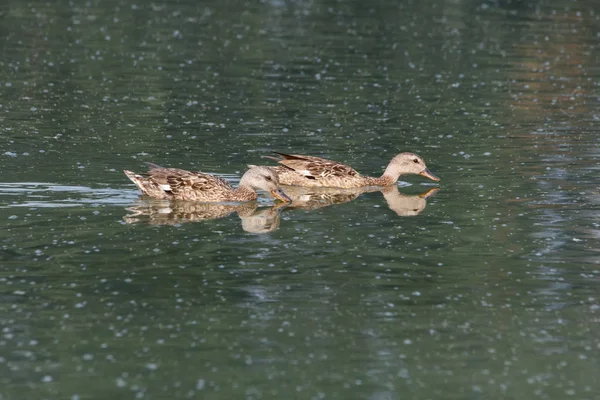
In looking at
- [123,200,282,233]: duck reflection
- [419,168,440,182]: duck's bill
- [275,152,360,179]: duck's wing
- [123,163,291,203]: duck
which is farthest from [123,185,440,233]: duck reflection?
[419,168,440,182]: duck's bill

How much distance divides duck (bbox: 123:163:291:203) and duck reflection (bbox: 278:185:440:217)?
0.71m

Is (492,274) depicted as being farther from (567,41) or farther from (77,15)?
(77,15)

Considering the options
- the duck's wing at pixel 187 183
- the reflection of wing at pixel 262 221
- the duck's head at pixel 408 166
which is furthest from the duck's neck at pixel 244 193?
→ the duck's head at pixel 408 166

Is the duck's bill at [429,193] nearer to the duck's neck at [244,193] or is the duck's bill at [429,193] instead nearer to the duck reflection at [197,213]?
the duck reflection at [197,213]

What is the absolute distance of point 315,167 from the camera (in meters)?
21.9

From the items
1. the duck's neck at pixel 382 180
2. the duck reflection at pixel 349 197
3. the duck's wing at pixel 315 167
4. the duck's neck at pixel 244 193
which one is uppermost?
the duck's wing at pixel 315 167

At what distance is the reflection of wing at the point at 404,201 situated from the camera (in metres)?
20.1

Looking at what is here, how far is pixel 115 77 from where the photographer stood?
33.4 metres

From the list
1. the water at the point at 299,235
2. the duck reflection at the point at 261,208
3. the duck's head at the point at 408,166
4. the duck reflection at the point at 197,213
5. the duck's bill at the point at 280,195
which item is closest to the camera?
the water at the point at 299,235

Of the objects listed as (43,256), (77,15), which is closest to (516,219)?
(43,256)

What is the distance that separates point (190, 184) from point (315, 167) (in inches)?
107

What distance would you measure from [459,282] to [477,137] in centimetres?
1124

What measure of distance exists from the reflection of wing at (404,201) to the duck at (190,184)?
2097 mm

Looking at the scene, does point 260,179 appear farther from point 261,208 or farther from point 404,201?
point 404,201
